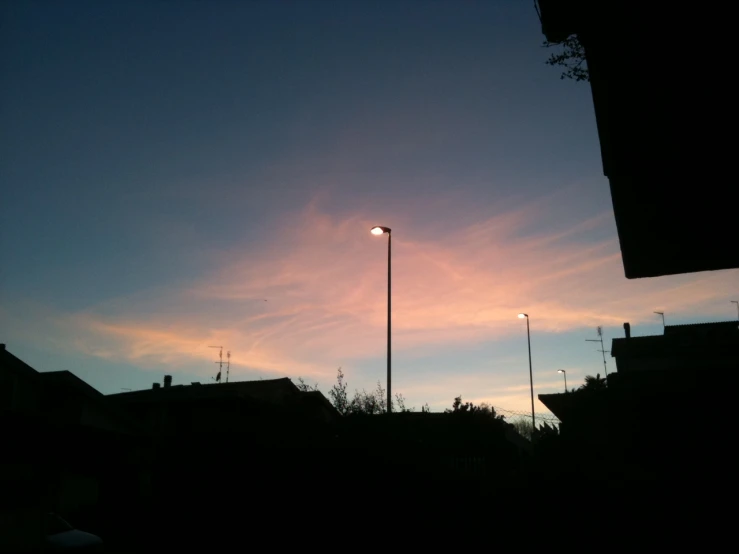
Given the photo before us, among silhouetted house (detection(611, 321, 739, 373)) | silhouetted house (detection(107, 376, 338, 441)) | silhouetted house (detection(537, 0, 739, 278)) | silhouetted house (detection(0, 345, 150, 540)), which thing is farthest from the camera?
silhouetted house (detection(611, 321, 739, 373))

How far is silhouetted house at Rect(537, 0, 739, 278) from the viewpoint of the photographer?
199 centimetres

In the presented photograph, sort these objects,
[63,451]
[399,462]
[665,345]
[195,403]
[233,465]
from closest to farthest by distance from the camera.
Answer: [63,451], [399,462], [233,465], [195,403], [665,345]

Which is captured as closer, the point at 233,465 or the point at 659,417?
the point at 659,417

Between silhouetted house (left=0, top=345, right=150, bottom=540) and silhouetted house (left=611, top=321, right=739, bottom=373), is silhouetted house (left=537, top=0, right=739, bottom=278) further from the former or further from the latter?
silhouetted house (left=611, top=321, right=739, bottom=373)

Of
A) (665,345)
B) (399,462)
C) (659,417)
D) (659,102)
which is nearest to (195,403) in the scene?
(399,462)

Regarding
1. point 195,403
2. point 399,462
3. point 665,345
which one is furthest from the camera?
point 665,345

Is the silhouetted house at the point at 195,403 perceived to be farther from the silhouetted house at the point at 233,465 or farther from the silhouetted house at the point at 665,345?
the silhouetted house at the point at 665,345

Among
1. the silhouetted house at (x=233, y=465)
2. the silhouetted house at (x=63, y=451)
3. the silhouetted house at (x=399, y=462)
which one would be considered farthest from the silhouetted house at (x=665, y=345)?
the silhouetted house at (x=63, y=451)

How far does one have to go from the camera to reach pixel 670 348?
118 ft

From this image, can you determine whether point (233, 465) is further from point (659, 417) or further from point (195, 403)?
point (195, 403)

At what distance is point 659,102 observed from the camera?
2277mm

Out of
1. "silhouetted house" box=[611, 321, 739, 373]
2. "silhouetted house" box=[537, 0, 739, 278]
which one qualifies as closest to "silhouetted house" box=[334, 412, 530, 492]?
"silhouetted house" box=[537, 0, 739, 278]

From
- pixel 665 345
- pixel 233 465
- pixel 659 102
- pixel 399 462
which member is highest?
pixel 665 345

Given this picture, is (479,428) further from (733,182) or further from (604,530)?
(733,182)
